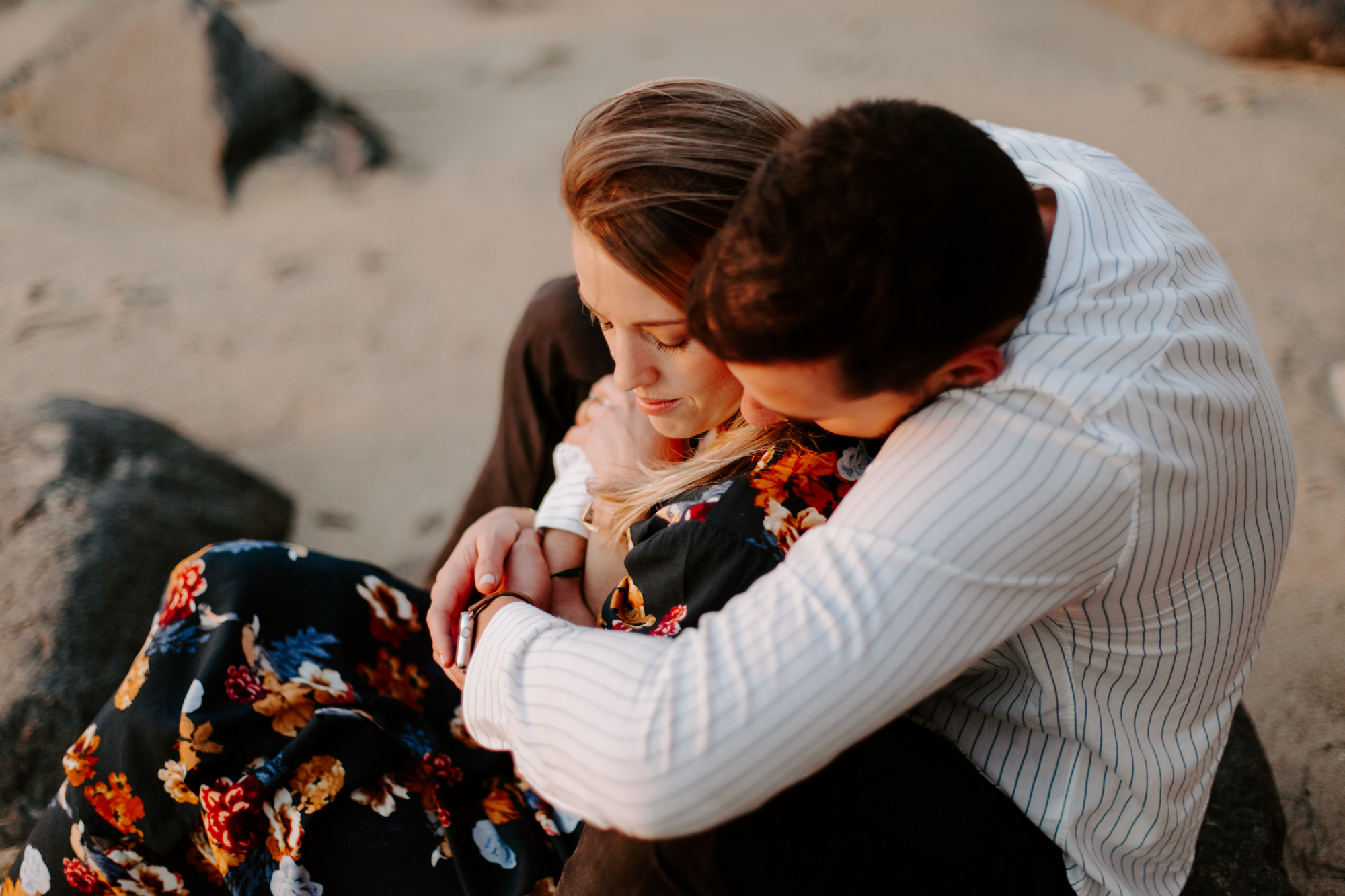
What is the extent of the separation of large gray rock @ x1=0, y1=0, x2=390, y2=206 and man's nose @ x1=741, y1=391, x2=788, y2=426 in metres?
4.24

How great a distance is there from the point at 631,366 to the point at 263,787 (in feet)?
3.01

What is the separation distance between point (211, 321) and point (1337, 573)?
4279mm

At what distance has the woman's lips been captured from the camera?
161 cm

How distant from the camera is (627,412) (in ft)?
6.38

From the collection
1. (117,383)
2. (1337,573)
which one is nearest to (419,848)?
(1337,573)

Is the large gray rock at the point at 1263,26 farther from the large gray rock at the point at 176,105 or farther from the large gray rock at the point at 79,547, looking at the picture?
the large gray rock at the point at 79,547

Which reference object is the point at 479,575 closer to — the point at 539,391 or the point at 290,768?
the point at 290,768

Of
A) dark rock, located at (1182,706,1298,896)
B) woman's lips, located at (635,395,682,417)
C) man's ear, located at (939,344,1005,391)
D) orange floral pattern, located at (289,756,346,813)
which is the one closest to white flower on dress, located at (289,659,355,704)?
orange floral pattern, located at (289,756,346,813)

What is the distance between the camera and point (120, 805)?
4.94 ft

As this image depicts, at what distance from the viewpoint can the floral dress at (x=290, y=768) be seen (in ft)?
4.56

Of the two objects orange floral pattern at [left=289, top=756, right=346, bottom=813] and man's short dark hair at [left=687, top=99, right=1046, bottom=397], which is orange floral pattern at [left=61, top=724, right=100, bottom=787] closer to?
orange floral pattern at [left=289, top=756, right=346, bottom=813]

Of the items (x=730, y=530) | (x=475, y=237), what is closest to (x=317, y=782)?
(x=730, y=530)

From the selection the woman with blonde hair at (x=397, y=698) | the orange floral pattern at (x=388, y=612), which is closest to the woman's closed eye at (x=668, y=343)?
the woman with blonde hair at (x=397, y=698)

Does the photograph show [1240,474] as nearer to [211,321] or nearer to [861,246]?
[861,246]
